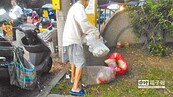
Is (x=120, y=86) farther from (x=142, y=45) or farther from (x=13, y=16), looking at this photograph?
(x=13, y=16)

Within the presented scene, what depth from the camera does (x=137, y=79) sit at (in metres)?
5.46

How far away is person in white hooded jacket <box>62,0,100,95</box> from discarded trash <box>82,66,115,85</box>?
383mm

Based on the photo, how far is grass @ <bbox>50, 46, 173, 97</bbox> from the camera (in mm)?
4898

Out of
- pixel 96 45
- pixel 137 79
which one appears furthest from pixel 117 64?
pixel 96 45

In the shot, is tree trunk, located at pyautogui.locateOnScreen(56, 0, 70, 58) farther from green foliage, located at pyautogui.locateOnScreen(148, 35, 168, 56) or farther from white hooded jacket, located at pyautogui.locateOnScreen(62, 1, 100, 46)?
green foliage, located at pyautogui.locateOnScreen(148, 35, 168, 56)

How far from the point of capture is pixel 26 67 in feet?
15.4

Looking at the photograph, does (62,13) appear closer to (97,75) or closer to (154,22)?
(97,75)

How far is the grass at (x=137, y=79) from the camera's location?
490 centimetres

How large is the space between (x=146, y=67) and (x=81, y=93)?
1.96 metres

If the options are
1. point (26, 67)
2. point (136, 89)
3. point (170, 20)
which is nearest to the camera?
point (26, 67)

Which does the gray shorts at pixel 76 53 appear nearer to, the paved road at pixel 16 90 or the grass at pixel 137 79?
the grass at pixel 137 79

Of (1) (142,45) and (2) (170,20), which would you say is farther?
(1) (142,45)

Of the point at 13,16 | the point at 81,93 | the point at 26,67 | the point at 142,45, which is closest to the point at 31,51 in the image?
the point at 26,67

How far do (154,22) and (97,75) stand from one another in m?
2.56
